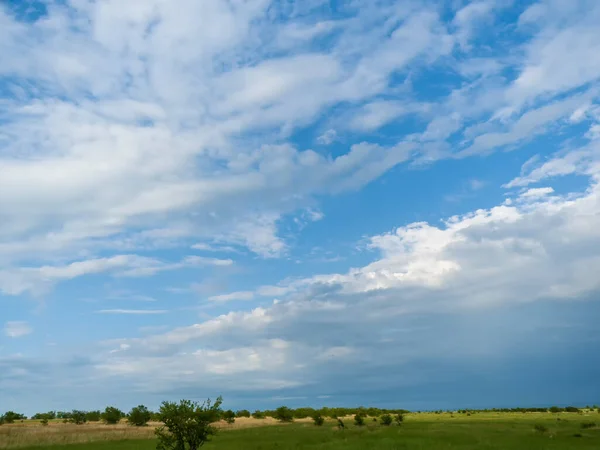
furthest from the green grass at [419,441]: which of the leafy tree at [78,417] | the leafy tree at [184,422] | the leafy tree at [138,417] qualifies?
the leafy tree at [78,417]

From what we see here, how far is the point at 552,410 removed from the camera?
142125 millimetres

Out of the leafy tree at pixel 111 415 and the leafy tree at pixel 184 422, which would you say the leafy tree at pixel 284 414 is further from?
the leafy tree at pixel 184 422

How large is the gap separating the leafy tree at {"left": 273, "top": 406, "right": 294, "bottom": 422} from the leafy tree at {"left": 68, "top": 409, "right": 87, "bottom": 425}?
49265mm

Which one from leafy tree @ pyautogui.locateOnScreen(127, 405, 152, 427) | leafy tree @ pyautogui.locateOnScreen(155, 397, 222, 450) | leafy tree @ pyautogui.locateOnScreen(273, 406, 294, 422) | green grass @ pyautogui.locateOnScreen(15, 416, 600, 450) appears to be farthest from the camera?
leafy tree @ pyautogui.locateOnScreen(273, 406, 294, 422)

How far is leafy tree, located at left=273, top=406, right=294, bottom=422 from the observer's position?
12420 cm

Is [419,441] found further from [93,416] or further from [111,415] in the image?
[93,416]

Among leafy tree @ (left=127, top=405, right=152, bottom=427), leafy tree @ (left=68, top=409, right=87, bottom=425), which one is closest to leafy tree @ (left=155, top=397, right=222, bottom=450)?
leafy tree @ (left=127, top=405, right=152, bottom=427)

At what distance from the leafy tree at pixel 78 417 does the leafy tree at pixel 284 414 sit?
4926 centimetres

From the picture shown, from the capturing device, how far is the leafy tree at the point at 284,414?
124200 millimetres

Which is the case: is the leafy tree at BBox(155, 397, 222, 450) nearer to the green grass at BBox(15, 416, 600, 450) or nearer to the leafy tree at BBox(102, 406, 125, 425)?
the green grass at BBox(15, 416, 600, 450)

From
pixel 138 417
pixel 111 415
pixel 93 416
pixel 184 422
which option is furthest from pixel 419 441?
pixel 93 416

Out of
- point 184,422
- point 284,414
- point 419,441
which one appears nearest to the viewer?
point 184,422

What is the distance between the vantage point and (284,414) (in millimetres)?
125000

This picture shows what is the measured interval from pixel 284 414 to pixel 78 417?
53.1 m
